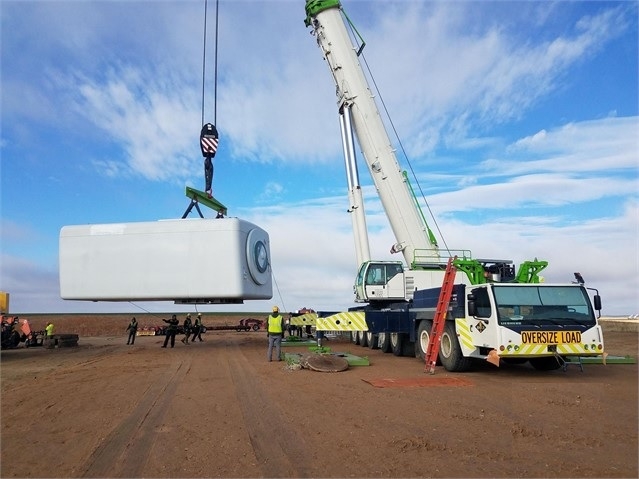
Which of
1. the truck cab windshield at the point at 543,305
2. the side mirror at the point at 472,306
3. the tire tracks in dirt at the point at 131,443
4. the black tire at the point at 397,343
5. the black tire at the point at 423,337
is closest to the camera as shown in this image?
the tire tracks in dirt at the point at 131,443

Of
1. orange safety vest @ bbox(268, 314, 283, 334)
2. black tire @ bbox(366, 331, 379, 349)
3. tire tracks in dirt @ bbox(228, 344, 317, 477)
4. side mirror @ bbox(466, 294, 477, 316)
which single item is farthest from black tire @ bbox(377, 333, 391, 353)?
tire tracks in dirt @ bbox(228, 344, 317, 477)

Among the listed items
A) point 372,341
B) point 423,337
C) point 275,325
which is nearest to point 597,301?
point 423,337

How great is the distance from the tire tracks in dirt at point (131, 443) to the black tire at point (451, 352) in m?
6.19

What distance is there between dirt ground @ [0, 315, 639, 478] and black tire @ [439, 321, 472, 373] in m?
0.34

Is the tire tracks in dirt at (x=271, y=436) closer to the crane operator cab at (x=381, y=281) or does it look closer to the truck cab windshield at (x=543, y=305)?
the truck cab windshield at (x=543, y=305)

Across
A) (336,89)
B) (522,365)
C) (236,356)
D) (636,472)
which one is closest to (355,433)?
(636,472)

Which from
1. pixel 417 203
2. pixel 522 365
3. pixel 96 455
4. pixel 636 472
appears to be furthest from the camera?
pixel 417 203

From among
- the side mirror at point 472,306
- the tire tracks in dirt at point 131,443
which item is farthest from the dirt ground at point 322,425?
the side mirror at point 472,306

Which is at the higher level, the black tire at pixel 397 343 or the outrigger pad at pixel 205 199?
the outrigger pad at pixel 205 199

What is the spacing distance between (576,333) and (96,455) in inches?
359

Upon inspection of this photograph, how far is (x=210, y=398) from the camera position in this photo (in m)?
8.49

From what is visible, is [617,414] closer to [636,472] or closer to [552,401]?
[552,401]

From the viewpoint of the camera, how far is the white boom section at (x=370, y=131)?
17.4 m

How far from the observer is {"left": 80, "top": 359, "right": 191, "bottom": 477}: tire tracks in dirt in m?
4.89
